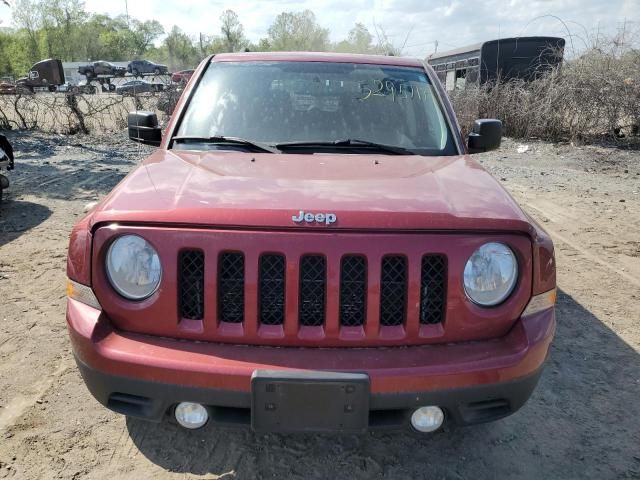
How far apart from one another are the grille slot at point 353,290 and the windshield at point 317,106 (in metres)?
1.31

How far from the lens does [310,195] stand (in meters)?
2.11

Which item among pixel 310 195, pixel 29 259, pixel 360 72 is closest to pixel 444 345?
pixel 310 195

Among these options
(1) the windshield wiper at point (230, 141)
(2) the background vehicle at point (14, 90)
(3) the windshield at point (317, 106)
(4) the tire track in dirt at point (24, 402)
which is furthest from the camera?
(2) the background vehicle at point (14, 90)

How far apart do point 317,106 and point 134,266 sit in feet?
5.80

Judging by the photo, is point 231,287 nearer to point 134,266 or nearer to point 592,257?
point 134,266

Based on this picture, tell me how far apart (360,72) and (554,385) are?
7.70 ft

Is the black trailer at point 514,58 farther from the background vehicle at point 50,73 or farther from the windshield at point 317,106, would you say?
the windshield at point 317,106

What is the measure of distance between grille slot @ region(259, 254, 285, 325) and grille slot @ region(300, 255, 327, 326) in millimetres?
78

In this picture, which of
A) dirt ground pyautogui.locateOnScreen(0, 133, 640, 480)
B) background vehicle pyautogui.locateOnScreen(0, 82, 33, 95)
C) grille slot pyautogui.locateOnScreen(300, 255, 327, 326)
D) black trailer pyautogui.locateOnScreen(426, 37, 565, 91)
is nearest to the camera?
grille slot pyautogui.locateOnScreen(300, 255, 327, 326)

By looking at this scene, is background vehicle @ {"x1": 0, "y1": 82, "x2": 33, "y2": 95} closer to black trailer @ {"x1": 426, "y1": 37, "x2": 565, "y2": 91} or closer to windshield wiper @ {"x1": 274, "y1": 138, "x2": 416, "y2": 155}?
black trailer @ {"x1": 426, "y1": 37, "x2": 565, "y2": 91}

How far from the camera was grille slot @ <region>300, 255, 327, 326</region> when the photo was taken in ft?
6.40

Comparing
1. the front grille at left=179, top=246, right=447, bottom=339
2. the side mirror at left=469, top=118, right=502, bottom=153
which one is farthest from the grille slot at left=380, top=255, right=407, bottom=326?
the side mirror at left=469, top=118, right=502, bottom=153

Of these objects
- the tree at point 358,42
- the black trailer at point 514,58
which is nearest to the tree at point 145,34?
the tree at point 358,42

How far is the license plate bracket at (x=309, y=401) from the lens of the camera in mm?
1834
